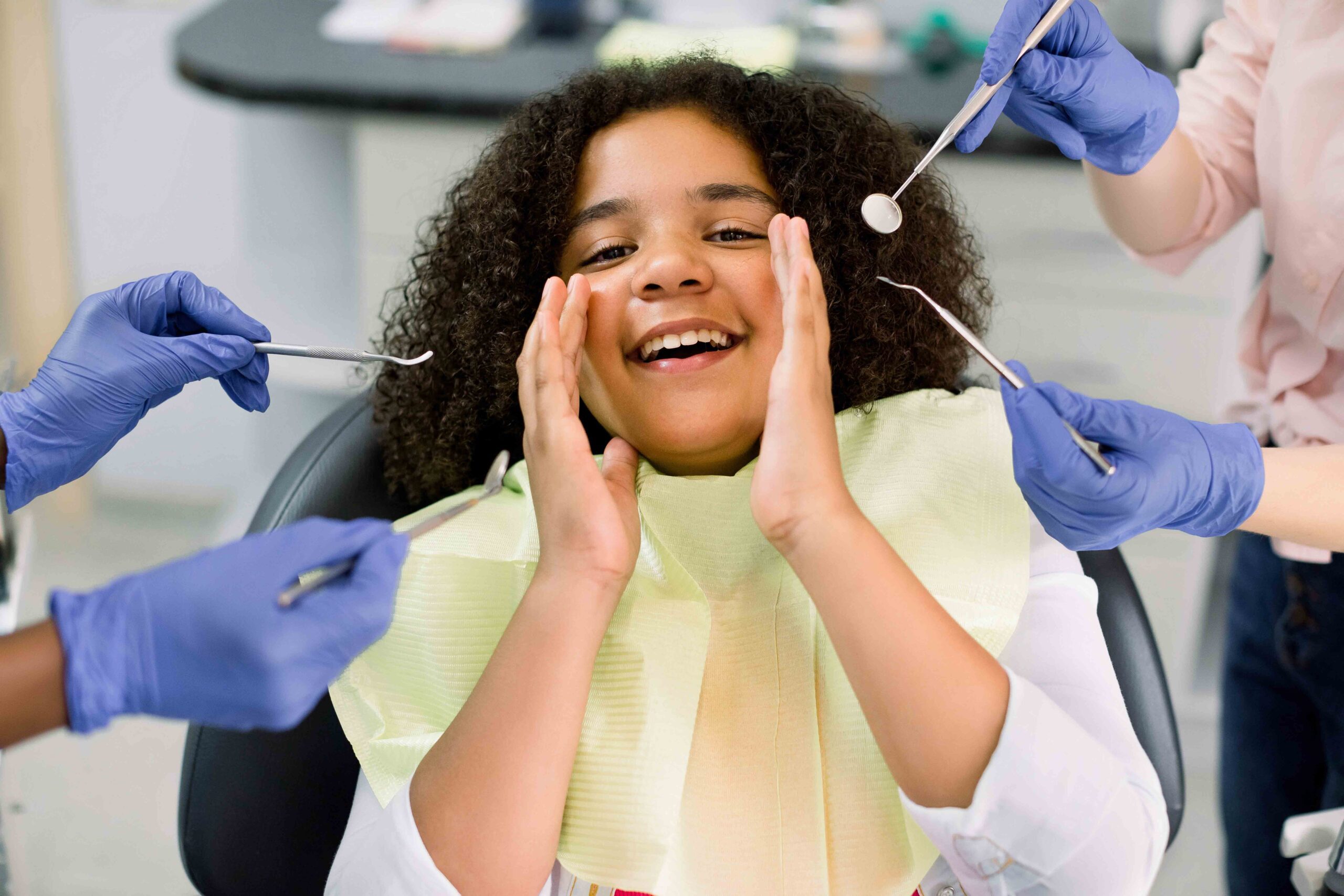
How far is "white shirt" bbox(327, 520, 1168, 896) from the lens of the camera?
84cm

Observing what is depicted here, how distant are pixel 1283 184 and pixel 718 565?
27.0 inches

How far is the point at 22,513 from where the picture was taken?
4.26 feet

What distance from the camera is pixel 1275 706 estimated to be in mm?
1343

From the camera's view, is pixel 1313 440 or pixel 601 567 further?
pixel 1313 440

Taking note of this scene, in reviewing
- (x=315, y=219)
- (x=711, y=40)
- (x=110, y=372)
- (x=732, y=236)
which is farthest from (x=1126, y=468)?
(x=315, y=219)

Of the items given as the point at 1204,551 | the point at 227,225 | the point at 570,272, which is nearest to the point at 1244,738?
the point at 1204,551

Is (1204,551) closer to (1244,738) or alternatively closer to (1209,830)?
(1209,830)

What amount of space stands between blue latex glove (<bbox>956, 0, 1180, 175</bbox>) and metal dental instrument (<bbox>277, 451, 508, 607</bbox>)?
1.80ft

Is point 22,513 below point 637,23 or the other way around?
below

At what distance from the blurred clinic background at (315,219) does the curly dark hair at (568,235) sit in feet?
1.05

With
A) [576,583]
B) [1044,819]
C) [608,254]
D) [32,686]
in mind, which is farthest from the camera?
[608,254]

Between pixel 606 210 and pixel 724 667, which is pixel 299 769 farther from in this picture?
pixel 606 210

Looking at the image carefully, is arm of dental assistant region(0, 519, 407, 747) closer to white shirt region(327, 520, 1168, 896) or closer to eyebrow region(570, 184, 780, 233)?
white shirt region(327, 520, 1168, 896)

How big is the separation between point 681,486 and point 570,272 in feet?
0.82
